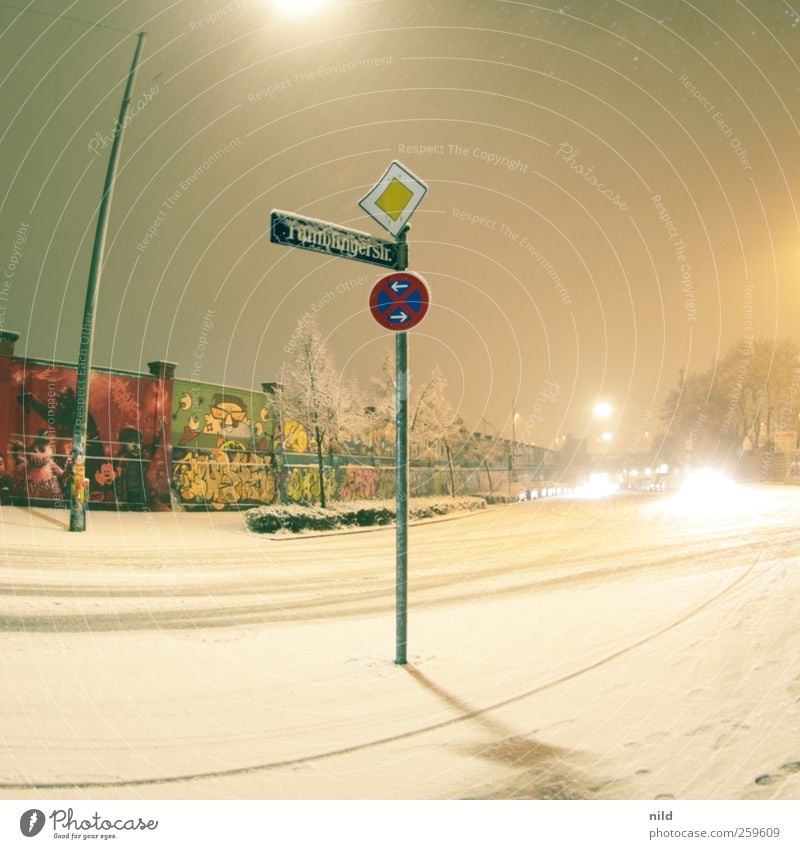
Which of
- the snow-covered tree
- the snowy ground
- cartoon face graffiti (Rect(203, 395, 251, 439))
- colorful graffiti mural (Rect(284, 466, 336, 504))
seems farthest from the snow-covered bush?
cartoon face graffiti (Rect(203, 395, 251, 439))

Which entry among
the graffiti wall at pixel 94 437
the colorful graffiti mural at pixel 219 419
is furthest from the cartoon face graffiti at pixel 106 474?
the colorful graffiti mural at pixel 219 419

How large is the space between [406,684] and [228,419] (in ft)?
90.3

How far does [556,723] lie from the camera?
4430 mm

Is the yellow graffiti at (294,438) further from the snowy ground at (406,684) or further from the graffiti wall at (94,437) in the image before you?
the snowy ground at (406,684)

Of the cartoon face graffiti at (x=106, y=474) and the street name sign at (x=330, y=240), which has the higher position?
the street name sign at (x=330, y=240)

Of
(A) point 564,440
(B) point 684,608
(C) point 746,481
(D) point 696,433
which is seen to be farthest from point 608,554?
Answer: (A) point 564,440

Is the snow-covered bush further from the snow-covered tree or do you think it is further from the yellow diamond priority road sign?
the yellow diamond priority road sign

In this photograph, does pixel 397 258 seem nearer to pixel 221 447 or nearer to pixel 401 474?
pixel 401 474

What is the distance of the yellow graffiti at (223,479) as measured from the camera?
93.7ft

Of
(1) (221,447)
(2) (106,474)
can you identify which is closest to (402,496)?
(2) (106,474)

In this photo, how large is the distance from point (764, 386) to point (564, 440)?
7288cm

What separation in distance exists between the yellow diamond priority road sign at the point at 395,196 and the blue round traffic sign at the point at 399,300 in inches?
24.3

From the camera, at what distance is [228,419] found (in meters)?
31.2

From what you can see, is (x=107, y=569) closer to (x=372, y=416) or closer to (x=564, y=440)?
Result: (x=372, y=416)
